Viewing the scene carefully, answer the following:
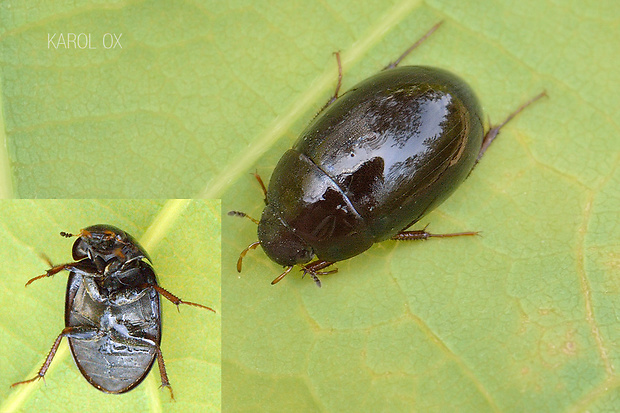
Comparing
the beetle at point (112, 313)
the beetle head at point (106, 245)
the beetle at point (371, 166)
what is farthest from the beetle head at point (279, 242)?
the beetle head at point (106, 245)

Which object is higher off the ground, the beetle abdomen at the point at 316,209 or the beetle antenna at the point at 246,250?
the beetle abdomen at the point at 316,209

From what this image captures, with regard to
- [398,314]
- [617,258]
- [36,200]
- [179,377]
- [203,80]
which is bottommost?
[179,377]

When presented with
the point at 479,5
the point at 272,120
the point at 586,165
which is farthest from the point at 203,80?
the point at 586,165

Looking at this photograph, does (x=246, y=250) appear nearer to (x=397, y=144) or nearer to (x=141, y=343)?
(x=141, y=343)

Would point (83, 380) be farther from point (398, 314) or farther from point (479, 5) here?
point (479, 5)

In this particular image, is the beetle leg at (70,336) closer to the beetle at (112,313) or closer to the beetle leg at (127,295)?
the beetle at (112,313)
